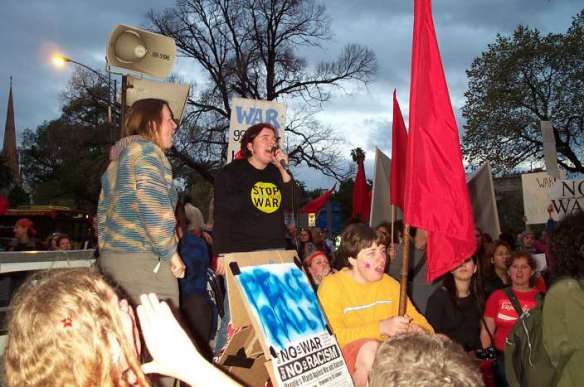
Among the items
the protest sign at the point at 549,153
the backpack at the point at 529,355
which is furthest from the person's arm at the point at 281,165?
the protest sign at the point at 549,153

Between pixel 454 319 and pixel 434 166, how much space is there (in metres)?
1.91

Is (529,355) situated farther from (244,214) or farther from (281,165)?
(281,165)

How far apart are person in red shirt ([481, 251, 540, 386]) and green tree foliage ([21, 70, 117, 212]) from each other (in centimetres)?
2700

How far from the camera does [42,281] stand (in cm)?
165

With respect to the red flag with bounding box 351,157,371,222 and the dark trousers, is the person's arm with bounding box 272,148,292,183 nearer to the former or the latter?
the dark trousers

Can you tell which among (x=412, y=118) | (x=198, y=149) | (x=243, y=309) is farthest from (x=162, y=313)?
(x=198, y=149)

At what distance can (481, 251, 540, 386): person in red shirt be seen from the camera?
220 inches

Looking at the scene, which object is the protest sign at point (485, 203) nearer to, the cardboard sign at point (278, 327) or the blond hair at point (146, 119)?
the cardboard sign at point (278, 327)

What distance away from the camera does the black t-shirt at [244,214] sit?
5000mm

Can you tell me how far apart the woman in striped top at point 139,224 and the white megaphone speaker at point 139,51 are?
2.42 m

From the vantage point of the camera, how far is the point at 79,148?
129 ft

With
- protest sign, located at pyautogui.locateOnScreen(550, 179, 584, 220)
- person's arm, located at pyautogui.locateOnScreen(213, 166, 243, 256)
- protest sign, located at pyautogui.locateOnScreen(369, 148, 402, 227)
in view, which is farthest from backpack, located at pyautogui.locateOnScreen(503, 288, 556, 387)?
protest sign, located at pyautogui.locateOnScreen(550, 179, 584, 220)

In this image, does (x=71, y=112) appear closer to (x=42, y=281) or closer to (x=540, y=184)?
(x=540, y=184)

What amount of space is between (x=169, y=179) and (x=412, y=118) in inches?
68.5
